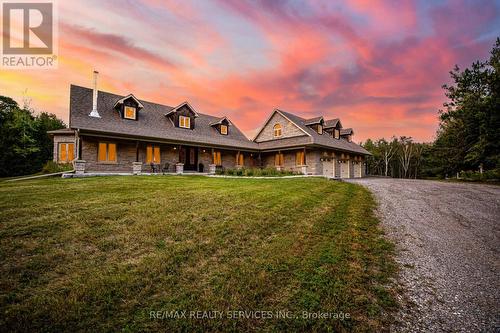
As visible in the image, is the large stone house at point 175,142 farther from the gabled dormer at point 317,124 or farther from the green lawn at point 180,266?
the green lawn at point 180,266

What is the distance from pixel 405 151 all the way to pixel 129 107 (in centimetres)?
5467

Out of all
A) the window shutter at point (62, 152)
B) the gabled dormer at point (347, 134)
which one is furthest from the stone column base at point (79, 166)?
the gabled dormer at point (347, 134)

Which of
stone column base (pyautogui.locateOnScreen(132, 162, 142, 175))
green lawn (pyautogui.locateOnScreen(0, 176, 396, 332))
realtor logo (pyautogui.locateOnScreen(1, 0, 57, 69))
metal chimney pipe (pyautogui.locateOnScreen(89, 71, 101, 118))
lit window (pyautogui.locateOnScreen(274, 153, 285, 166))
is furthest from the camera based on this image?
lit window (pyautogui.locateOnScreen(274, 153, 285, 166))

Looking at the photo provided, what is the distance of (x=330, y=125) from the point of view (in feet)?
96.1

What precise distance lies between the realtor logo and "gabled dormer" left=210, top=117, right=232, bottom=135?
15030mm

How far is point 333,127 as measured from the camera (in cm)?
Answer: 2920

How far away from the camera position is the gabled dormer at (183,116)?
870 inches

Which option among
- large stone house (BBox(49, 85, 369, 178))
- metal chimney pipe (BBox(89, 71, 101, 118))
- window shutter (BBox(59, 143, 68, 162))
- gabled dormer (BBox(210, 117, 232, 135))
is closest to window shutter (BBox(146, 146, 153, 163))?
large stone house (BBox(49, 85, 369, 178))

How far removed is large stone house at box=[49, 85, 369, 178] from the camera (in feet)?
54.4

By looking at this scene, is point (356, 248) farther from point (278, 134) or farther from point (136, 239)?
point (278, 134)

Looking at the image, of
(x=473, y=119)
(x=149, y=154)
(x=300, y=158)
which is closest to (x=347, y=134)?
(x=300, y=158)

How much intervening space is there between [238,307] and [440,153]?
132ft

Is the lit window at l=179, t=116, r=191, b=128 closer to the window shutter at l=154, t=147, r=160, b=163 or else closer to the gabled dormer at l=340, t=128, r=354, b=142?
the window shutter at l=154, t=147, r=160, b=163

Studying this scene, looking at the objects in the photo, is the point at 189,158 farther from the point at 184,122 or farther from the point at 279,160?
the point at 279,160
